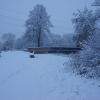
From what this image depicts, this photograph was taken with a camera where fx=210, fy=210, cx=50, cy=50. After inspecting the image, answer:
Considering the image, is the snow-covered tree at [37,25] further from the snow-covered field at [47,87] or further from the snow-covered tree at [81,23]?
the snow-covered field at [47,87]

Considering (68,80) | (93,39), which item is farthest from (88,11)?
(68,80)

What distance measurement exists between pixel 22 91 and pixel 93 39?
5.30 metres

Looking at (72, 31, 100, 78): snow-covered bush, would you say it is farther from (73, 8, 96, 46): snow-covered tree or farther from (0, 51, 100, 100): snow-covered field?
(73, 8, 96, 46): snow-covered tree

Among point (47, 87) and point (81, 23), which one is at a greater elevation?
point (81, 23)

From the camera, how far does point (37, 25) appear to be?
123 feet

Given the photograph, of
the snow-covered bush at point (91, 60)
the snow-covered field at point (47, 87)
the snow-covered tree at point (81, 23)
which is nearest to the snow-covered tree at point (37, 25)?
the snow-covered tree at point (81, 23)

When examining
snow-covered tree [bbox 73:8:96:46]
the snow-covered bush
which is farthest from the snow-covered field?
snow-covered tree [bbox 73:8:96:46]

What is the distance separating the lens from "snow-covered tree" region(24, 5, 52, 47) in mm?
37312

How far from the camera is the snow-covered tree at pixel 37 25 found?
122 feet

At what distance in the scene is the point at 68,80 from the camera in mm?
9281

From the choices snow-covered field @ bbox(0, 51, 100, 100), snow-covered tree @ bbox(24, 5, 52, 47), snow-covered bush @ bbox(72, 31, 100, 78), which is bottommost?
snow-covered field @ bbox(0, 51, 100, 100)

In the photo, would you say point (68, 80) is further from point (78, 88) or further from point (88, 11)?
point (88, 11)

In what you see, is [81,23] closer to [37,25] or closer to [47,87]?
[37,25]

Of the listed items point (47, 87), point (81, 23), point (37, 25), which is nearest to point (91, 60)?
point (47, 87)
